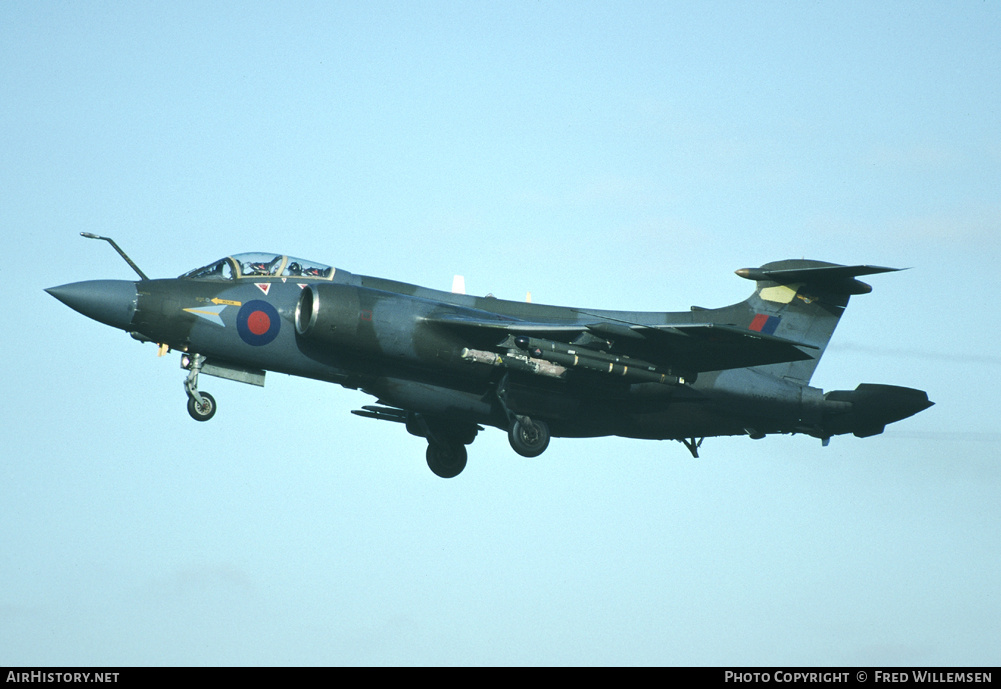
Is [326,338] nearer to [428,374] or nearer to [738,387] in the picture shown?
[428,374]

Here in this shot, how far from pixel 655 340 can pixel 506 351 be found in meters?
2.39

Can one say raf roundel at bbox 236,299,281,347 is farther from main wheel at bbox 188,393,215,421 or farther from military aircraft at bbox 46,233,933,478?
main wheel at bbox 188,393,215,421

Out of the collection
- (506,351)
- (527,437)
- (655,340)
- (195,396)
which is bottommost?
(527,437)

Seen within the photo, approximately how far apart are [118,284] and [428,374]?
5086 millimetres

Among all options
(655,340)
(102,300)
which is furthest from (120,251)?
(655,340)

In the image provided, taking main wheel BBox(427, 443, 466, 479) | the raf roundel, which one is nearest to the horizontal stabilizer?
main wheel BBox(427, 443, 466, 479)

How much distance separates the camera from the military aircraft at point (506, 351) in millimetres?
19297

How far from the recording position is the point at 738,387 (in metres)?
21.3

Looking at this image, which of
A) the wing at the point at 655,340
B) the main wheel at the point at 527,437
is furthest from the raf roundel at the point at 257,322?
the main wheel at the point at 527,437

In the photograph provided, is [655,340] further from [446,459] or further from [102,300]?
[102,300]

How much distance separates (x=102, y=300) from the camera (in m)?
19.0

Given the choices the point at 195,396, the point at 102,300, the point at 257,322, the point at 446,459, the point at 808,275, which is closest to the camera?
the point at 102,300

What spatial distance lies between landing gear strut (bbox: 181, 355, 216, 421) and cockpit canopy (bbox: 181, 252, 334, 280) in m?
1.39
